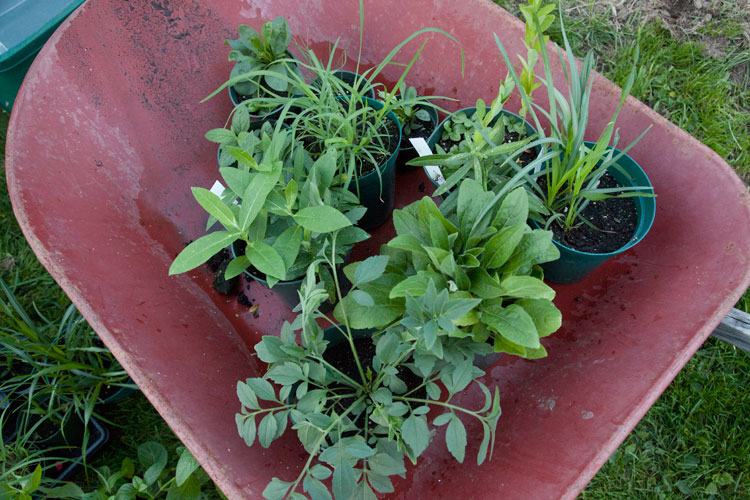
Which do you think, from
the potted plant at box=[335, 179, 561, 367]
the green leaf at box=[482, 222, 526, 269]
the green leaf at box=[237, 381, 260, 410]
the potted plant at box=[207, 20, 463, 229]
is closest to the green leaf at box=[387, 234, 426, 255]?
the potted plant at box=[335, 179, 561, 367]

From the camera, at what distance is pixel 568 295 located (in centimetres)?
114

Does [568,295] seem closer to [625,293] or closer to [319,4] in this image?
[625,293]

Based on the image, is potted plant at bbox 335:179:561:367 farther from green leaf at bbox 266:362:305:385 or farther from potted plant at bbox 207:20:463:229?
potted plant at bbox 207:20:463:229

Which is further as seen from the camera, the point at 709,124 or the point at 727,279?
the point at 709,124

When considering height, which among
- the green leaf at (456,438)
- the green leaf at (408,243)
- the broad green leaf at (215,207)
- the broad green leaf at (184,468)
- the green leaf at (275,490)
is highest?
the broad green leaf at (215,207)

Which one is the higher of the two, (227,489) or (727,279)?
(227,489)

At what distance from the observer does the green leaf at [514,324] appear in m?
0.69

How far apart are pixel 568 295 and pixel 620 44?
4.49ft

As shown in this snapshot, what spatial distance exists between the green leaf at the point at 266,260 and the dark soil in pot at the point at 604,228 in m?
0.60

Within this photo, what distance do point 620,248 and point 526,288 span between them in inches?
15.7

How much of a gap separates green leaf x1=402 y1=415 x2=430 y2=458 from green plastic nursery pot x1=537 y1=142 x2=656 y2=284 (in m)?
0.47

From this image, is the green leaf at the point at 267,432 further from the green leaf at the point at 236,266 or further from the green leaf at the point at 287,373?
the green leaf at the point at 236,266

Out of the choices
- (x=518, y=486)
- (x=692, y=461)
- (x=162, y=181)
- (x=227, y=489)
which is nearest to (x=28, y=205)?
(x=162, y=181)

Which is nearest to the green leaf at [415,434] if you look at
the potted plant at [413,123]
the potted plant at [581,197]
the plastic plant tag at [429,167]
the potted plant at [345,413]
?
the potted plant at [345,413]
